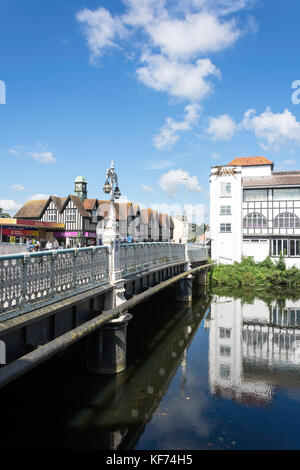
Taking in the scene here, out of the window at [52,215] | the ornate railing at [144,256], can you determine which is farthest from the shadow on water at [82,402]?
the window at [52,215]

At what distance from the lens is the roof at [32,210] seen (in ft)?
168

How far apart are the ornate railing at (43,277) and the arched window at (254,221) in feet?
108

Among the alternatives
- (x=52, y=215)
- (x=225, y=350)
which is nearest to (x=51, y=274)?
(x=225, y=350)

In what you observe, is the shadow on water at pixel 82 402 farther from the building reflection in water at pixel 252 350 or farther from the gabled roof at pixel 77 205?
the gabled roof at pixel 77 205

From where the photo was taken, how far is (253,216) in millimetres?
40281

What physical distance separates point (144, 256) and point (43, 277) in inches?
322

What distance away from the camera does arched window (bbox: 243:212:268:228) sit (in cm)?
3987

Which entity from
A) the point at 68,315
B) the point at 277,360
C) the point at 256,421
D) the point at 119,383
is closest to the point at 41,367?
the point at 119,383

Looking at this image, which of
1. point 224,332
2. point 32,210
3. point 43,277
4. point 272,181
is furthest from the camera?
point 32,210

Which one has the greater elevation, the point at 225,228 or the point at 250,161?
the point at 250,161

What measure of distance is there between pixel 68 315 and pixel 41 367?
14.4ft

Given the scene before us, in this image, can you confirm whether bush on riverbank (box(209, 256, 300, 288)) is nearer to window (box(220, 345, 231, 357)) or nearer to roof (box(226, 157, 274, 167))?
roof (box(226, 157, 274, 167))

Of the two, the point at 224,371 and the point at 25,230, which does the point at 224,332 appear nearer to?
the point at 224,371
